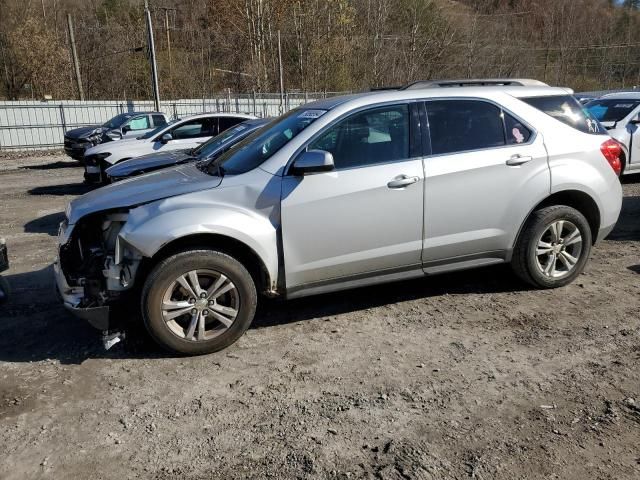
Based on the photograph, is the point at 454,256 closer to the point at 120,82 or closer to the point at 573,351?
the point at 573,351

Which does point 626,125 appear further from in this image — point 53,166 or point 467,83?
point 53,166

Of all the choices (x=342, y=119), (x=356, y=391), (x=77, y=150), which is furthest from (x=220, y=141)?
(x=77, y=150)

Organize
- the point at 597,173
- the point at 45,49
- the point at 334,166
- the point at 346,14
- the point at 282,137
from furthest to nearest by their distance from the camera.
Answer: the point at 346,14 < the point at 45,49 < the point at 597,173 < the point at 282,137 < the point at 334,166

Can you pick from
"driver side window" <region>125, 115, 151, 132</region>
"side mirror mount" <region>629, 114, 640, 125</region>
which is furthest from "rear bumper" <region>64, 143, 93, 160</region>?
"side mirror mount" <region>629, 114, 640, 125</region>

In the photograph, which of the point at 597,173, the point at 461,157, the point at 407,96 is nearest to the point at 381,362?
the point at 461,157

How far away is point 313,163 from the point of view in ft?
12.9

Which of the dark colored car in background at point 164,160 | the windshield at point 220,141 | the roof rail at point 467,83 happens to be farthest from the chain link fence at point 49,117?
the roof rail at point 467,83

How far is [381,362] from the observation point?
3.81 metres

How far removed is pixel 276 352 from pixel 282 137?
1.70 metres

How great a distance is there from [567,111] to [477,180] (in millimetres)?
1237

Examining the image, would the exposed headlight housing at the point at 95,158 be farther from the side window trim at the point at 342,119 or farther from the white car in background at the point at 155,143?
the side window trim at the point at 342,119

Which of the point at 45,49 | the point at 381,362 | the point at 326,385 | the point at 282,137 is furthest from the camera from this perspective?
the point at 45,49

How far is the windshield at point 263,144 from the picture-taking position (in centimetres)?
427

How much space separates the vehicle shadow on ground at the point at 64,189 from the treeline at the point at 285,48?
2403 centimetres
